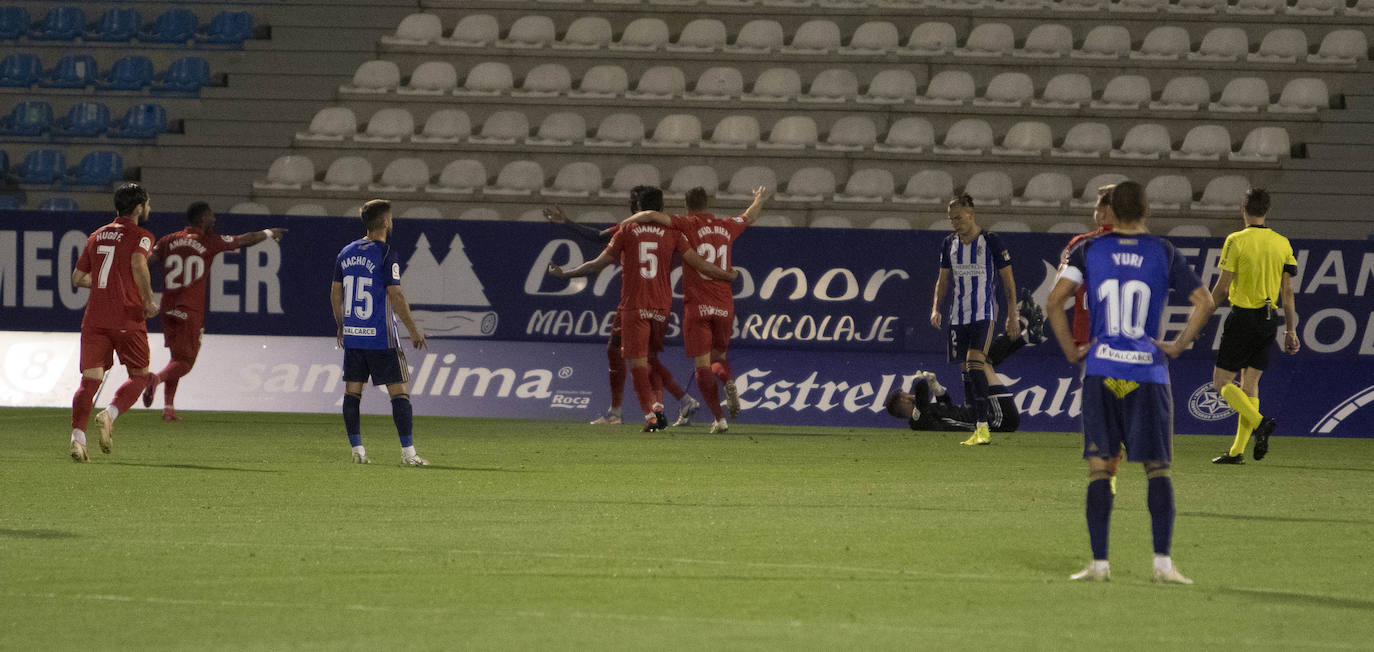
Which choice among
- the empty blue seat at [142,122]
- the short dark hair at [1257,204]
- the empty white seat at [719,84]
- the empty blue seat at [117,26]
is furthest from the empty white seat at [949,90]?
the empty blue seat at [117,26]

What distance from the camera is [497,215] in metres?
22.0

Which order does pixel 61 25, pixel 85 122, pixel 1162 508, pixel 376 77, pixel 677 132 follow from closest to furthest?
pixel 1162 508
pixel 677 132
pixel 376 77
pixel 85 122
pixel 61 25

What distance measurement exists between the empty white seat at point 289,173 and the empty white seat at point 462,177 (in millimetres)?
1745

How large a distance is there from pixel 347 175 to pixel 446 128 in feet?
5.00

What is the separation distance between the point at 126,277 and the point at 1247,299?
351 inches

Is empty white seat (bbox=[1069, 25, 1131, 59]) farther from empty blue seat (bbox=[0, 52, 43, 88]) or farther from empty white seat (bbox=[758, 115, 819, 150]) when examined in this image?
empty blue seat (bbox=[0, 52, 43, 88])

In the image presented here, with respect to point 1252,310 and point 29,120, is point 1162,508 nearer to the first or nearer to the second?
point 1252,310

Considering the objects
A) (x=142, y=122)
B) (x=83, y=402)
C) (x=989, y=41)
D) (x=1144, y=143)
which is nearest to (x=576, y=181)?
(x=989, y=41)

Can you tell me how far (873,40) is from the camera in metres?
23.8

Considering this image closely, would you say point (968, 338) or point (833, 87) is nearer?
point (968, 338)

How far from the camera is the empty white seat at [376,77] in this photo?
79.0ft

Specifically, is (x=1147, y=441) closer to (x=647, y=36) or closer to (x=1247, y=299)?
(x=1247, y=299)

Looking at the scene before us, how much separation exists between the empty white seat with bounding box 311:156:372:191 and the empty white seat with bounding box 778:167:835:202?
5628 mm

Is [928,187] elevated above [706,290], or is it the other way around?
[928,187]
